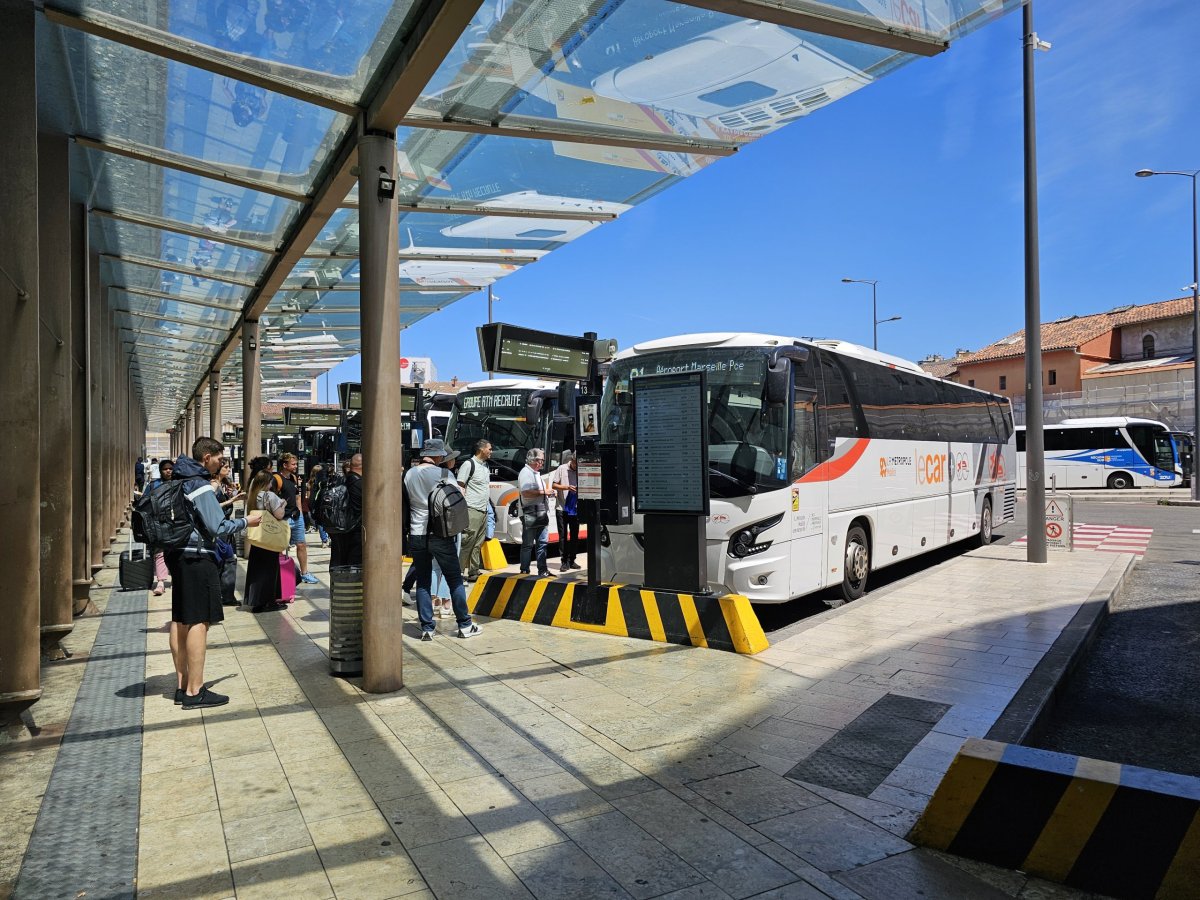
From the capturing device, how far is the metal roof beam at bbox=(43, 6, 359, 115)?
207 inches

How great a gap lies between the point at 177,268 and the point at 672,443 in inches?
301

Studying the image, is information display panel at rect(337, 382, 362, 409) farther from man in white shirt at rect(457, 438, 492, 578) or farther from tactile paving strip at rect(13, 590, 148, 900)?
tactile paving strip at rect(13, 590, 148, 900)

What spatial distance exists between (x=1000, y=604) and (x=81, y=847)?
8908 mm

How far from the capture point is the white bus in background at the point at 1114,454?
3198cm

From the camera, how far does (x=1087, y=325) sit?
182ft

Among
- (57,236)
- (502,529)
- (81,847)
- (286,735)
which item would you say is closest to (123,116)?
(57,236)

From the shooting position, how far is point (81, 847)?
3631 millimetres

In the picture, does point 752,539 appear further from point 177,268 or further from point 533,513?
point 177,268

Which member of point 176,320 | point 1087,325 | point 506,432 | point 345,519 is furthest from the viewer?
point 1087,325

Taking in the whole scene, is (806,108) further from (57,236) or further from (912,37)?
(57,236)

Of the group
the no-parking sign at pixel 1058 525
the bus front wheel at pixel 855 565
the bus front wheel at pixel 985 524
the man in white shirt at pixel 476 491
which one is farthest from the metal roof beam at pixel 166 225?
the bus front wheel at pixel 985 524

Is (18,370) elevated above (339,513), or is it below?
above

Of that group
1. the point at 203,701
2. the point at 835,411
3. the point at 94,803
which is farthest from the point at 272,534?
the point at 835,411

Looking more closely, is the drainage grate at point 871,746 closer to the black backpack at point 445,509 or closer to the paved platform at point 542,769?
the paved platform at point 542,769
